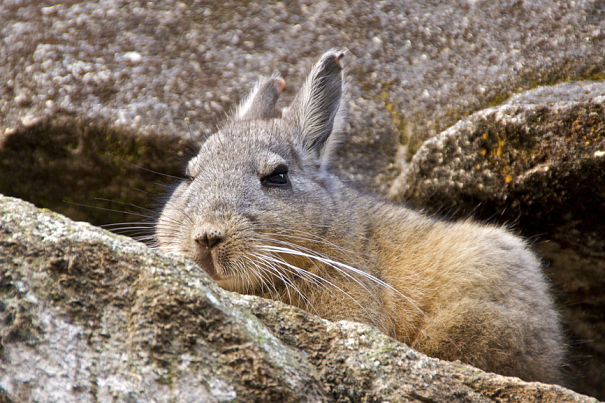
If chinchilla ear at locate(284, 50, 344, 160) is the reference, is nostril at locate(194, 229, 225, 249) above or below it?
below

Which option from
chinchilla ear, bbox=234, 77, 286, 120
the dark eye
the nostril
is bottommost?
the nostril

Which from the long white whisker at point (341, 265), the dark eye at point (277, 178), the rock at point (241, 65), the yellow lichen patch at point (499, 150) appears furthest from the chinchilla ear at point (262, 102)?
the yellow lichen patch at point (499, 150)

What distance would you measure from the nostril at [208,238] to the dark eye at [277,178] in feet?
2.90

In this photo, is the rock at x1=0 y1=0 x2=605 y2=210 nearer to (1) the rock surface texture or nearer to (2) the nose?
(1) the rock surface texture

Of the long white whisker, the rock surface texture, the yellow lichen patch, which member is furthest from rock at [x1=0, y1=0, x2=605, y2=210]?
the long white whisker

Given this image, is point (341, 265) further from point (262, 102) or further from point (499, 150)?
point (262, 102)

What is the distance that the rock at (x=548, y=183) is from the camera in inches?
197

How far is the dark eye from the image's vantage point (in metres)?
5.04

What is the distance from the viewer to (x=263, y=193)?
4867 mm

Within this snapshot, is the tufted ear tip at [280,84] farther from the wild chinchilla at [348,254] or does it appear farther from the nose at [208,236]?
the nose at [208,236]

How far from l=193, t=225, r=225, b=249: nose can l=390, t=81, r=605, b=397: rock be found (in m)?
2.52

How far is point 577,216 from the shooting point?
5.40 metres

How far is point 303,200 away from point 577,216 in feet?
8.14

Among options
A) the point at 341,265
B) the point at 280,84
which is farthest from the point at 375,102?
the point at 341,265
